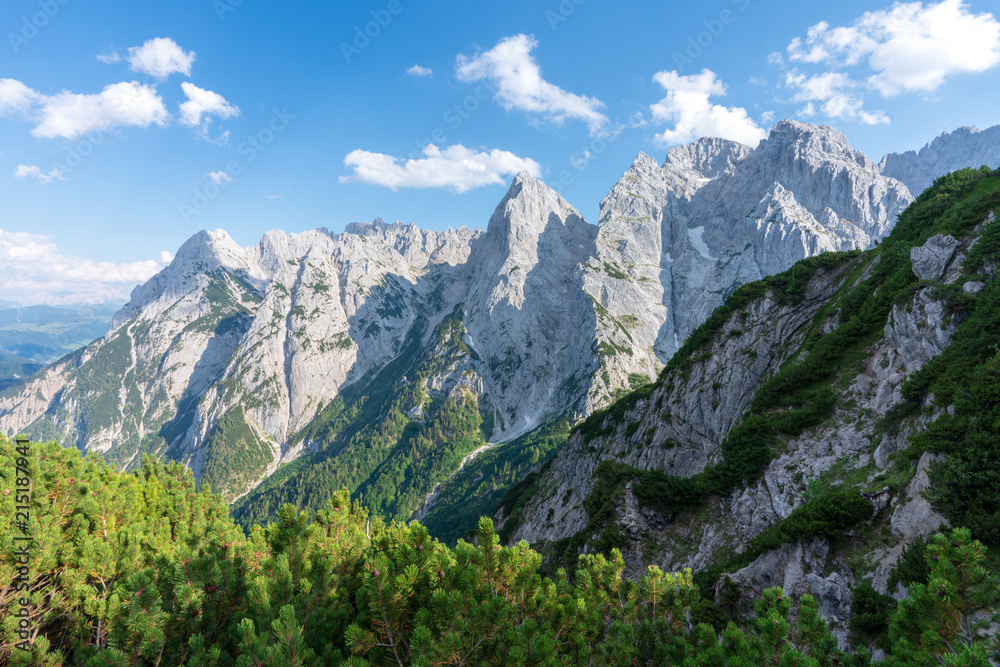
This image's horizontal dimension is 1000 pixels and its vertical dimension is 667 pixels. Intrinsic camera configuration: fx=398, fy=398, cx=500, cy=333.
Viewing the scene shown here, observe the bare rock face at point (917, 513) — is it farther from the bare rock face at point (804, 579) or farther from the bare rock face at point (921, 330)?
the bare rock face at point (921, 330)

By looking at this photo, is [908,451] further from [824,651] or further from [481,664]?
[481,664]

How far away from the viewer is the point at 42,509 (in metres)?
13.8

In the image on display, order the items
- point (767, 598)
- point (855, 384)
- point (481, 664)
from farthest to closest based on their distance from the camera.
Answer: point (855, 384), point (767, 598), point (481, 664)

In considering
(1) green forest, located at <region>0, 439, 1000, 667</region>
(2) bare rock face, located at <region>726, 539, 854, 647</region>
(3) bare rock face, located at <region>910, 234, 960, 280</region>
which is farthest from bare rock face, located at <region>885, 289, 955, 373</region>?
(1) green forest, located at <region>0, 439, 1000, 667</region>

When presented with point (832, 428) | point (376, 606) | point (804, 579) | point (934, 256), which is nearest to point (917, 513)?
point (804, 579)

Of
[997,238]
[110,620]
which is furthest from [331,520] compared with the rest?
[997,238]

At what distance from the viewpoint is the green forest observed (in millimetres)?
8477

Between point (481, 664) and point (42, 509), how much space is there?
16.4m

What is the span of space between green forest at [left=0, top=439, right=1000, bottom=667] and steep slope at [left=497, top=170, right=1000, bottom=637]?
5027mm

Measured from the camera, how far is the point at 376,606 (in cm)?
867

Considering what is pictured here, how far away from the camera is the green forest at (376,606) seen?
8477 millimetres

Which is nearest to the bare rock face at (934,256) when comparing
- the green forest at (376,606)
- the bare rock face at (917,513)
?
the bare rock face at (917,513)

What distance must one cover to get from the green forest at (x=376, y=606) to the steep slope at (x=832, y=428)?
5027 millimetres

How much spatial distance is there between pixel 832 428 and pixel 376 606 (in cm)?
3376
